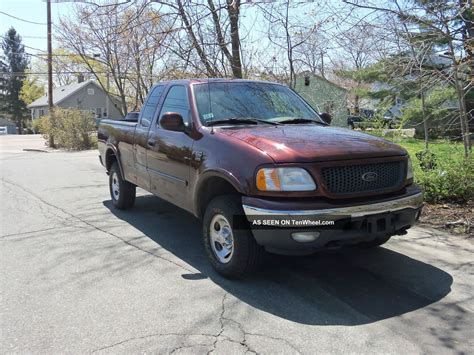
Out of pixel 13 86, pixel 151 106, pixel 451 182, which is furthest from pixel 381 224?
pixel 13 86

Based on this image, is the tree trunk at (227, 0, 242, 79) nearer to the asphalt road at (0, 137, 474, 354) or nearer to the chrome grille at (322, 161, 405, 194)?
the asphalt road at (0, 137, 474, 354)

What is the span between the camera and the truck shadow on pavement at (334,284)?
3.74 meters

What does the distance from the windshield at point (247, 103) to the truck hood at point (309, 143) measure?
0.40 m

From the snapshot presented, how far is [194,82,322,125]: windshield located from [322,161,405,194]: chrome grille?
52.4 inches

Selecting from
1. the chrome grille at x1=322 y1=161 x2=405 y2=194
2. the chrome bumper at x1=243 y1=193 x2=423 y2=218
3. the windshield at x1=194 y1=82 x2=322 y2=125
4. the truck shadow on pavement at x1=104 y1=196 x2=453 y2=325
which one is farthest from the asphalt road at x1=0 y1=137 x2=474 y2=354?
the windshield at x1=194 y1=82 x2=322 y2=125

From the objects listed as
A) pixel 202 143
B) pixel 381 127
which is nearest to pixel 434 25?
pixel 381 127

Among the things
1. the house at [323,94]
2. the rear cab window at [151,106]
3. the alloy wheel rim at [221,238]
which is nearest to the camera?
the alloy wheel rim at [221,238]

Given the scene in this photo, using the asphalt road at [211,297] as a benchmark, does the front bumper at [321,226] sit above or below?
above

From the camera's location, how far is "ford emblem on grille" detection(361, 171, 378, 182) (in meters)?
4.05

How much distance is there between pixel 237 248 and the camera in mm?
4156

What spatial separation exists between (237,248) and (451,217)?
353 cm

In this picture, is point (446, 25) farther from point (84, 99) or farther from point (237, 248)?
point (84, 99)

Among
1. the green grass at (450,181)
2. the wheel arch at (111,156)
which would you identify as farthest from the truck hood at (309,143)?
the wheel arch at (111,156)

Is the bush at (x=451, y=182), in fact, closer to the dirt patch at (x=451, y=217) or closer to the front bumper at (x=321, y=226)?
the dirt patch at (x=451, y=217)
